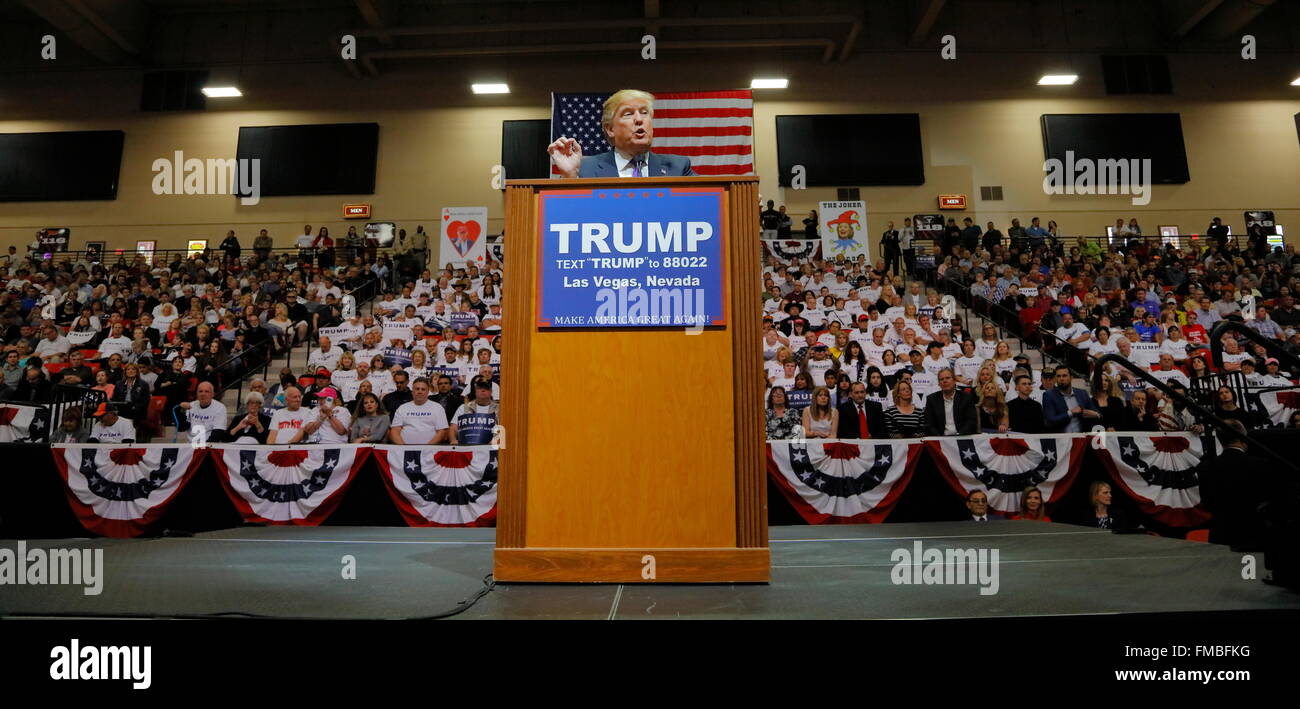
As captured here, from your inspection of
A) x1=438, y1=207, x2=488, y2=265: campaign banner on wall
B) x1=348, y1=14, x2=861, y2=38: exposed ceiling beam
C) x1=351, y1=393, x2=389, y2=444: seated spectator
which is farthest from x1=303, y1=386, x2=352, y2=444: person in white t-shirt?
x1=348, y1=14, x2=861, y2=38: exposed ceiling beam

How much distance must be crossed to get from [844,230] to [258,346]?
43.1ft

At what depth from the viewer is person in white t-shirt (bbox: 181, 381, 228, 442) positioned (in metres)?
8.06

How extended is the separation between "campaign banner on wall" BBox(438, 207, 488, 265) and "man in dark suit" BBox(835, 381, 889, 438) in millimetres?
12211

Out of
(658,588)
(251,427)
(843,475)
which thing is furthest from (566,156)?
(251,427)

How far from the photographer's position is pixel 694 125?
11953 millimetres

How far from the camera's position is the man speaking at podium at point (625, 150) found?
268 cm

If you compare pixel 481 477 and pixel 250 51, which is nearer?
pixel 481 477

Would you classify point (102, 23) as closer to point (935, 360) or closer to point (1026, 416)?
point (935, 360)

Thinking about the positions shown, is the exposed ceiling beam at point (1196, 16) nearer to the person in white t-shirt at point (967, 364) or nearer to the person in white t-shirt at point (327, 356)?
the person in white t-shirt at point (967, 364)

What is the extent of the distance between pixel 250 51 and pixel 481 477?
18.1 meters

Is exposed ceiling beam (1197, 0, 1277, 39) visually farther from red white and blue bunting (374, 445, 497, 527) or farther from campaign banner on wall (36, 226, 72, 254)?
campaign banner on wall (36, 226, 72, 254)
